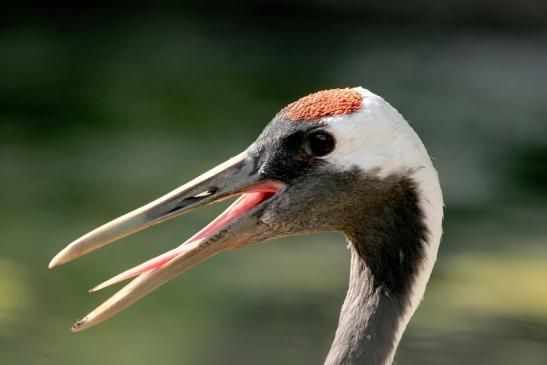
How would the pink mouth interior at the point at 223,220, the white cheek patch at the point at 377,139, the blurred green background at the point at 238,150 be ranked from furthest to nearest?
the blurred green background at the point at 238,150 → the pink mouth interior at the point at 223,220 → the white cheek patch at the point at 377,139

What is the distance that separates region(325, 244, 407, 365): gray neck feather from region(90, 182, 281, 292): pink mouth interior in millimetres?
352

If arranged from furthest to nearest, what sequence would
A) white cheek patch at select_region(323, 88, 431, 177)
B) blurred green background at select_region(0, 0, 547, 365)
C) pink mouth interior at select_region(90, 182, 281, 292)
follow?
blurred green background at select_region(0, 0, 547, 365) → pink mouth interior at select_region(90, 182, 281, 292) → white cheek patch at select_region(323, 88, 431, 177)

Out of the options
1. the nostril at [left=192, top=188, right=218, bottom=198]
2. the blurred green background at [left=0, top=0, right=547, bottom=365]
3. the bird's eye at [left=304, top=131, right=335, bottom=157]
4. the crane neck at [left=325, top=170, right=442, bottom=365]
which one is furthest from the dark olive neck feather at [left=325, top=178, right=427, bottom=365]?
the blurred green background at [left=0, top=0, right=547, bottom=365]

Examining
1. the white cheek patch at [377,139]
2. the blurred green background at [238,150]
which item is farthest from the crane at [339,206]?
the blurred green background at [238,150]

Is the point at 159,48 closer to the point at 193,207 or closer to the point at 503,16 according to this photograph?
the point at 503,16

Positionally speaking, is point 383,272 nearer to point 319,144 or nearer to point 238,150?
point 319,144

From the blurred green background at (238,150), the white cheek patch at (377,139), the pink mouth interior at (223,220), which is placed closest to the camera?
the white cheek patch at (377,139)

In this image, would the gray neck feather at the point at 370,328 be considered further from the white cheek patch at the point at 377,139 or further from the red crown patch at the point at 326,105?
the red crown patch at the point at 326,105

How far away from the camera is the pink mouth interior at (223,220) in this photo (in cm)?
331

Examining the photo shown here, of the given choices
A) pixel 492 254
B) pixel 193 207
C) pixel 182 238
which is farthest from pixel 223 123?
pixel 193 207

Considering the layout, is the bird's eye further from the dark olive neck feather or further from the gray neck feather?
the gray neck feather

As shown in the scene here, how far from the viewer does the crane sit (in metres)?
3.22

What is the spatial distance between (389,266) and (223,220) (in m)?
0.48

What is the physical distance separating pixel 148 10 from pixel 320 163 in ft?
27.7
